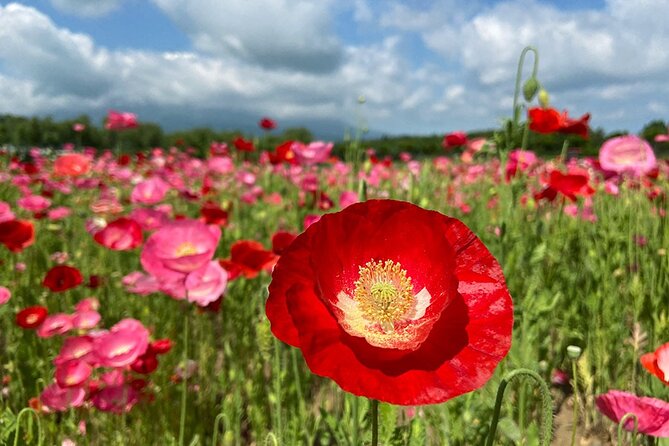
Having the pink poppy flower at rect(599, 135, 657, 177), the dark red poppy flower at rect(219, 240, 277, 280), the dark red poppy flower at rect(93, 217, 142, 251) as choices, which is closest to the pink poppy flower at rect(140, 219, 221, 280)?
the dark red poppy flower at rect(219, 240, 277, 280)

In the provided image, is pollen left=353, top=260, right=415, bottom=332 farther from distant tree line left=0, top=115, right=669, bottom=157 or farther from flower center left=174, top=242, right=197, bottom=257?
distant tree line left=0, top=115, right=669, bottom=157

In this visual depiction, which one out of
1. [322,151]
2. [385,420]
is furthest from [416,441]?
[322,151]

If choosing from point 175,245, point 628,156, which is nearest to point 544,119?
point 628,156

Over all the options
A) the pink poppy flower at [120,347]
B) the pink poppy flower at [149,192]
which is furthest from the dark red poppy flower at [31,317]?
the pink poppy flower at [149,192]

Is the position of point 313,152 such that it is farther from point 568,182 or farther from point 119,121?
point 119,121

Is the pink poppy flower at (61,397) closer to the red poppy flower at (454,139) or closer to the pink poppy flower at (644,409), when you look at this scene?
the pink poppy flower at (644,409)
